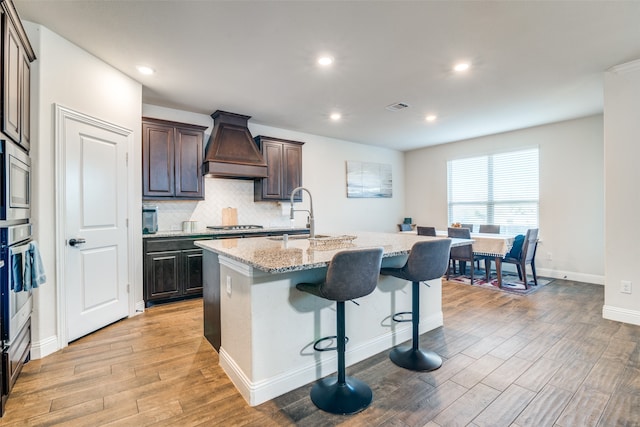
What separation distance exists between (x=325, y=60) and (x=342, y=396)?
9.23 ft

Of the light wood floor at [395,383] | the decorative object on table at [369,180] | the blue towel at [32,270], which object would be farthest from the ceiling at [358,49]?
the light wood floor at [395,383]

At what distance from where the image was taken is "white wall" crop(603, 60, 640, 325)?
310 centimetres

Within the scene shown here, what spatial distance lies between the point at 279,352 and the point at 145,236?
2524 mm

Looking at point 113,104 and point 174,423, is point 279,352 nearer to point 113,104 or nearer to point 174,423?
point 174,423

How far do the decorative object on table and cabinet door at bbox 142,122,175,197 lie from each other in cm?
353

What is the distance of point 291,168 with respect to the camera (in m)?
5.26

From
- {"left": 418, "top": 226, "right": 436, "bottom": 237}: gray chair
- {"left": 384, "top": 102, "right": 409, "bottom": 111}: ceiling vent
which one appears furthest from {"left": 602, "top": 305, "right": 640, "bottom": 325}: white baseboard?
{"left": 384, "top": 102, "right": 409, "bottom": 111}: ceiling vent

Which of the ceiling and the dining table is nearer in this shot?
the ceiling

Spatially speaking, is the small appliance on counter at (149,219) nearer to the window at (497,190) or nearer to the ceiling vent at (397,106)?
the ceiling vent at (397,106)

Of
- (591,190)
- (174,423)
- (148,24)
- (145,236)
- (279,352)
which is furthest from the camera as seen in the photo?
(591,190)

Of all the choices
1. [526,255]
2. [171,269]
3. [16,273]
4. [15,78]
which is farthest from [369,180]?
[16,273]

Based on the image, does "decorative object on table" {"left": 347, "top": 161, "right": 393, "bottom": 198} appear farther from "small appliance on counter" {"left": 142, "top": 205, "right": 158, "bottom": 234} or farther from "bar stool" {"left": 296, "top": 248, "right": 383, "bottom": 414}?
"bar stool" {"left": 296, "top": 248, "right": 383, "bottom": 414}

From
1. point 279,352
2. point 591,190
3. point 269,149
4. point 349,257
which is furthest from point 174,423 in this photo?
point 591,190

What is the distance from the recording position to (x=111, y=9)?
225cm
